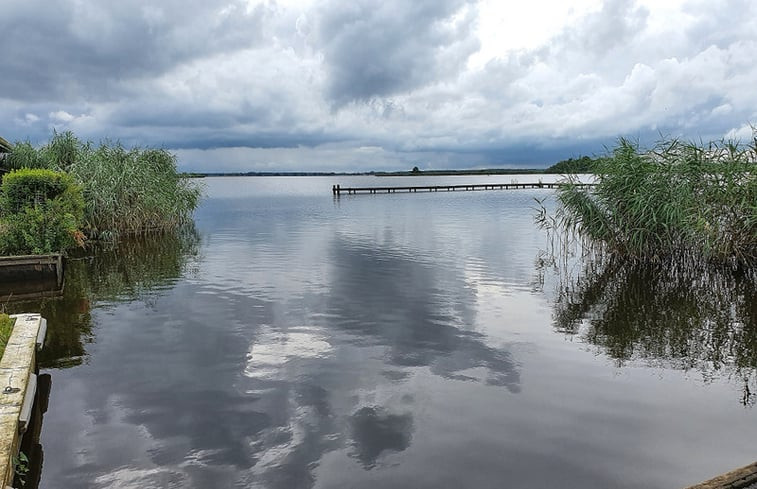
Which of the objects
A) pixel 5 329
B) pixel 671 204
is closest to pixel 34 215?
pixel 5 329

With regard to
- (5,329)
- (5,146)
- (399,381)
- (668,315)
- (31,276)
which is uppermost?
(5,146)

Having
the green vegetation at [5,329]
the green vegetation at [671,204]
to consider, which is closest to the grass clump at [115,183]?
the green vegetation at [5,329]

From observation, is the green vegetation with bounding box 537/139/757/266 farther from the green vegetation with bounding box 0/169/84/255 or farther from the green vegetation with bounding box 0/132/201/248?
the green vegetation with bounding box 0/132/201/248

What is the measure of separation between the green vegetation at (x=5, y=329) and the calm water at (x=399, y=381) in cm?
102

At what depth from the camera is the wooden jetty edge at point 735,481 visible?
14.8 feet

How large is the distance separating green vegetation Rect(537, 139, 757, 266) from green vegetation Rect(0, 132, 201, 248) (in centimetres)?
2266

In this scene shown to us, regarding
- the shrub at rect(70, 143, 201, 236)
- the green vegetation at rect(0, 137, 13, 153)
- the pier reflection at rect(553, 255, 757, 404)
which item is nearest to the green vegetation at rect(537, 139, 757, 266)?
the pier reflection at rect(553, 255, 757, 404)

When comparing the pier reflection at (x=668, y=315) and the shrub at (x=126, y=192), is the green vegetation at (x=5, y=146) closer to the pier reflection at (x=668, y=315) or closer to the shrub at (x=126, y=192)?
the shrub at (x=126, y=192)

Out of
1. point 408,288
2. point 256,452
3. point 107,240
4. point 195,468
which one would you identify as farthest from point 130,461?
point 107,240

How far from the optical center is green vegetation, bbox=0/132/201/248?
29516 mm

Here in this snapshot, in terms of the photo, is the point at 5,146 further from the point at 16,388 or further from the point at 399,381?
the point at 399,381

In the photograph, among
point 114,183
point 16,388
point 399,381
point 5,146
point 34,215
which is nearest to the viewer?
point 16,388

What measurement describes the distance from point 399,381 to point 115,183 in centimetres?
2543

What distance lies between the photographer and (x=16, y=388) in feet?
23.5
